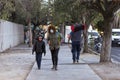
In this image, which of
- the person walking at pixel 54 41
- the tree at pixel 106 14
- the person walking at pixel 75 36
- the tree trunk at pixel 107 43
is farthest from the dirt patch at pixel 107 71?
the person walking at pixel 54 41

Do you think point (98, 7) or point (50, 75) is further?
point (98, 7)

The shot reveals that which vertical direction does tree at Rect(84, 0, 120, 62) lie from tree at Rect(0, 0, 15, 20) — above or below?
below

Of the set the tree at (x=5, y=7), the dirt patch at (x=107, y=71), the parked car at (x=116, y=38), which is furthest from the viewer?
the parked car at (x=116, y=38)

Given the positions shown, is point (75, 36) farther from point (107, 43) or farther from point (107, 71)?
point (107, 71)

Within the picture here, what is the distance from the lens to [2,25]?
29781 mm

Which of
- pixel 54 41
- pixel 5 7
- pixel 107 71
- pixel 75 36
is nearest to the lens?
pixel 107 71

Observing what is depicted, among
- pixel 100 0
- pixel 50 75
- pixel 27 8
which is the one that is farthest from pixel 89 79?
pixel 27 8

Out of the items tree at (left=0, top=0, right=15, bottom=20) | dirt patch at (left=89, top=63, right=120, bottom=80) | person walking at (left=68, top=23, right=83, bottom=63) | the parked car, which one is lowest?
dirt patch at (left=89, top=63, right=120, bottom=80)

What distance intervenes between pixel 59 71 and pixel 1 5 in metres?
10.3

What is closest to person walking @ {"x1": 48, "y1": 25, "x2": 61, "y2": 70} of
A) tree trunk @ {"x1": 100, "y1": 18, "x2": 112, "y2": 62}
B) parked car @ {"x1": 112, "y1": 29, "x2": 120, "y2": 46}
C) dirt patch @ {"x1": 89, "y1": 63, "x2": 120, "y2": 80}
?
dirt patch @ {"x1": 89, "y1": 63, "x2": 120, "y2": 80}

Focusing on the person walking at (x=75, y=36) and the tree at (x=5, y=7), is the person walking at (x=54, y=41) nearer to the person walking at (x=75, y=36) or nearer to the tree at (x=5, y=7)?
the person walking at (x=75, y=36)

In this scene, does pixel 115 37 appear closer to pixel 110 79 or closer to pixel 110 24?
pixel 110 24

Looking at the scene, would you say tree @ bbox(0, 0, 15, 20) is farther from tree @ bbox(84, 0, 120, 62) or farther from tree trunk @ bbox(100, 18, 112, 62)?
tree trunk @ bbox(100, 18, 112, 62)

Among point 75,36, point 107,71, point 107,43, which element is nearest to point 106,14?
point 107,43
